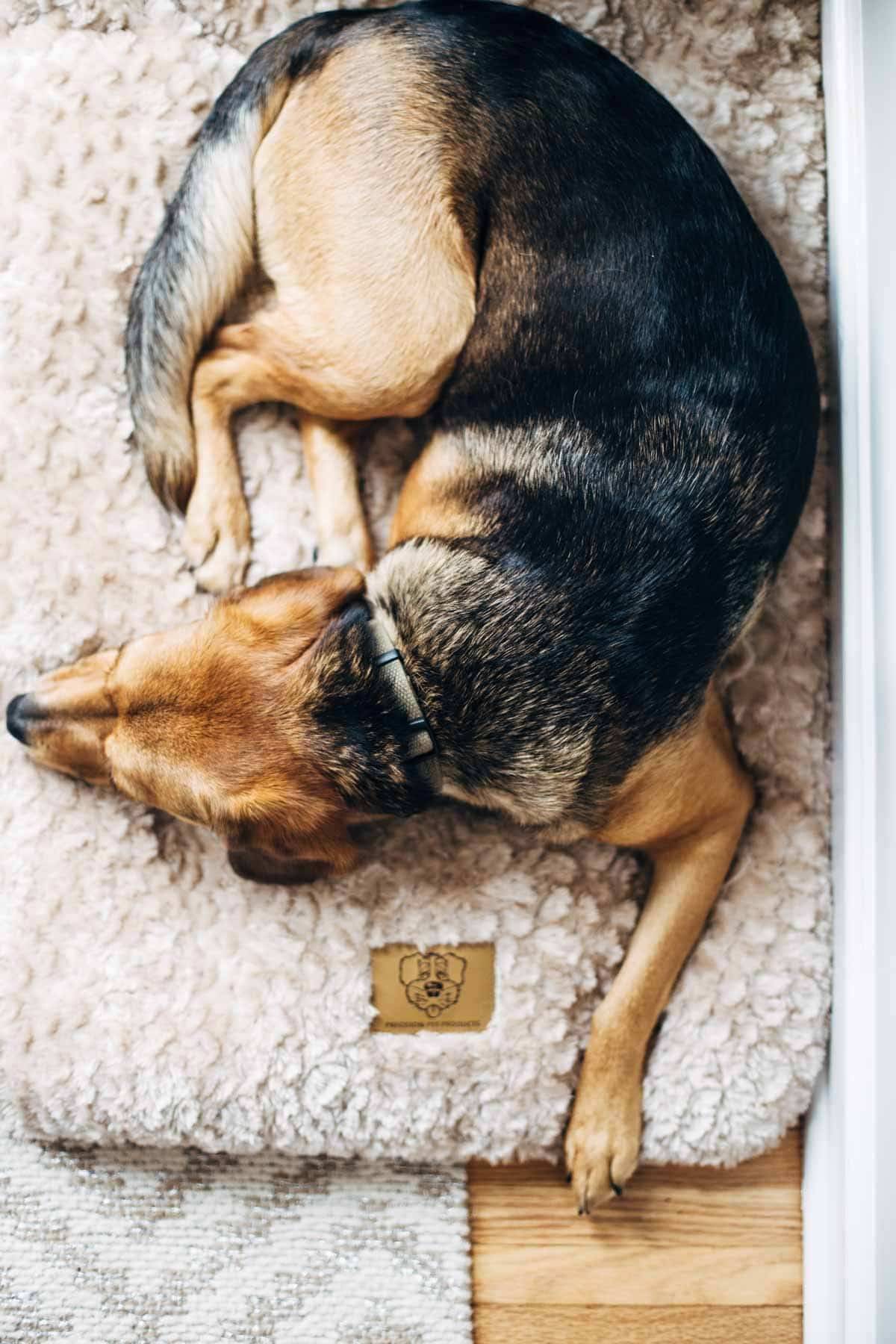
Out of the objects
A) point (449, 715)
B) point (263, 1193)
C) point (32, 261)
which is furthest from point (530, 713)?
point (32, 261)

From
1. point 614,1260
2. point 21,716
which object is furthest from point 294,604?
point 614,1260

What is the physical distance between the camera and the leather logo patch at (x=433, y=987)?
1904 mm

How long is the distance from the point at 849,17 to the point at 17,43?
57.4 inches

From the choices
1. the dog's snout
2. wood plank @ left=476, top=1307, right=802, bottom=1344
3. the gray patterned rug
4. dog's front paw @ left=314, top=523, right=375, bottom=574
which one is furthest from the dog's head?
wood plank @ left=476, top=1307, right=802, bottom=1344

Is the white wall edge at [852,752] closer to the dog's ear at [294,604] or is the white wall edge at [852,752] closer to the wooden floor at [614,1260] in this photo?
the wooden floor at [614,1260]

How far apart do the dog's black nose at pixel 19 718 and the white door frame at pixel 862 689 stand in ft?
4.49

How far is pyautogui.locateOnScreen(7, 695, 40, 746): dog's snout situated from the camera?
167 cm

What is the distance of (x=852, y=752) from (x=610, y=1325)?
1129 millimetres

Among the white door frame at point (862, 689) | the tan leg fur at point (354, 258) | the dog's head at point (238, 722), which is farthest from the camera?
the white door frame at point (862, 689)

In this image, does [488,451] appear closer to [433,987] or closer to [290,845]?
[290,845]

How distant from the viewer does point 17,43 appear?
194 cm

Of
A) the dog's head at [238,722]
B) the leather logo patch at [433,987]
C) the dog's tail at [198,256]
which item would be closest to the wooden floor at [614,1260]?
the leather logo patch at [433,987]

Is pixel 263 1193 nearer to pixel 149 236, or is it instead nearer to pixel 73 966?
pixel 73 966

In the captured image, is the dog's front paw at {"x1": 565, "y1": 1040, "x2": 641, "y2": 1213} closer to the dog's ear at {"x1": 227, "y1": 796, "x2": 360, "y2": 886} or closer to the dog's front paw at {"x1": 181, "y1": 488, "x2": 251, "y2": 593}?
the dog's ear at {"x1": 227, "y1": 796, "x2": 360, "y2": 886}
